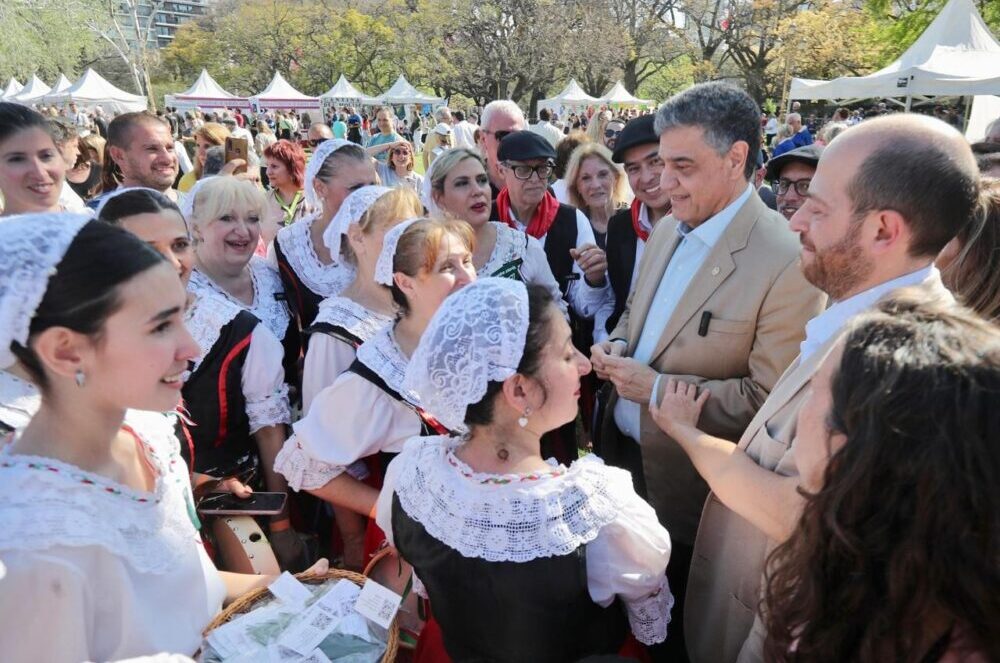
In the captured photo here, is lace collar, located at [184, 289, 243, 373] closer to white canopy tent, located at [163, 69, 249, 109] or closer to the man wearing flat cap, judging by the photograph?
the man wearing flat cap

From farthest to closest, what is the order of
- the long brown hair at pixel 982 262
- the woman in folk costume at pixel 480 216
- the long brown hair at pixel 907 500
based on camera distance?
1. the woman in folk costume at pixel 480 216
2. the long brown hair at pixel 982 262
3. the long brown hair at pixel 907 500

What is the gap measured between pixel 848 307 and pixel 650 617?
1069mm

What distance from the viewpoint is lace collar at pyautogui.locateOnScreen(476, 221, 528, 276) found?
3619 mm

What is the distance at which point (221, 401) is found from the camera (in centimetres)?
266

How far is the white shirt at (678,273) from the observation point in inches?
100

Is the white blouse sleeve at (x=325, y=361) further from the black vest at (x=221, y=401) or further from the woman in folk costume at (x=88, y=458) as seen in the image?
the woman in folk costume at (x=88, y=458)

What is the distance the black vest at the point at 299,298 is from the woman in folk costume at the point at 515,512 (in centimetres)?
208

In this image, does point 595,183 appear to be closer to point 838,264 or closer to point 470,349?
point 838,264

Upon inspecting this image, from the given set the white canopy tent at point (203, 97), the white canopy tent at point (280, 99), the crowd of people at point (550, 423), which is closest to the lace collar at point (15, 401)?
the crowd of people at point (550, 423)

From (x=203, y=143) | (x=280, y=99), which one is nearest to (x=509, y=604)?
(x=203, y=143)

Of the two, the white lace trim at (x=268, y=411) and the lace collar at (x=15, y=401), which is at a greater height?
the lace collar at (x=15, y=401)

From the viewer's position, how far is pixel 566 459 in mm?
3084

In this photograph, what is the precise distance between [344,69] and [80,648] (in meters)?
54.4

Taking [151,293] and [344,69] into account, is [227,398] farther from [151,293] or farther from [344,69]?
[344,69]
